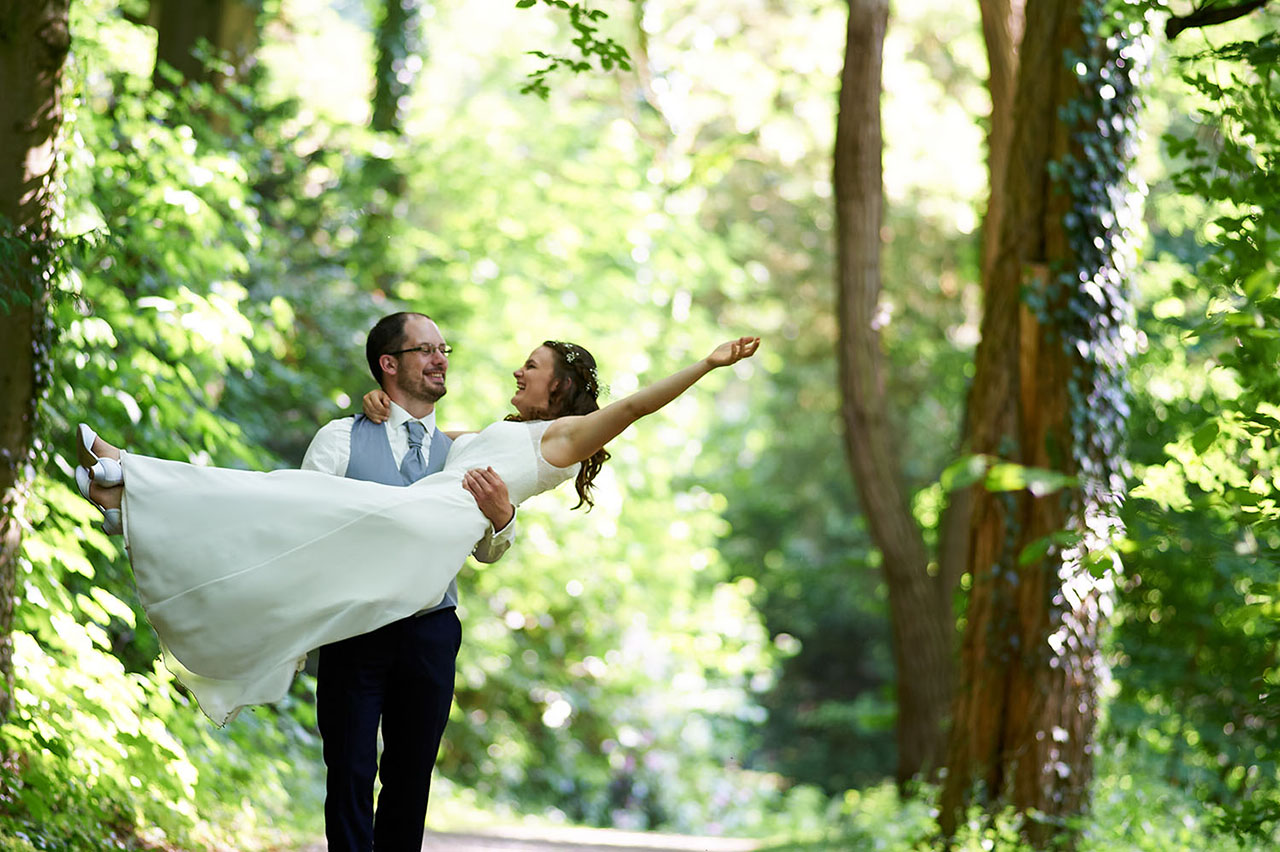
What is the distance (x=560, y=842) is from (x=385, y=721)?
17.7 ft

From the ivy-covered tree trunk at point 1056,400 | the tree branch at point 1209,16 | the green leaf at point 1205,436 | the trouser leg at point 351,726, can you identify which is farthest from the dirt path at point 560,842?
the tree branch at point 1209,16

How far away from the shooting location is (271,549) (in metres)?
3.93

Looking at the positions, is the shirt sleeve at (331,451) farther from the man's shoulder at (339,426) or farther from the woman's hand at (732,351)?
the woman's hand at (732,351)

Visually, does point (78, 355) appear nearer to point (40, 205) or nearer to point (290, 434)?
point (40, 205)

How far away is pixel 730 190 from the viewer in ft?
66.5

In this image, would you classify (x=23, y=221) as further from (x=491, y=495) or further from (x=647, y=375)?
(x=647, y=375)

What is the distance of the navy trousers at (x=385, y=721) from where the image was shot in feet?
13.1

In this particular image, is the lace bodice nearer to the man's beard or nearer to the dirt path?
the man's beard

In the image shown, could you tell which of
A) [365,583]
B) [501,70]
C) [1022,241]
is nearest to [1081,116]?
[1022,241]

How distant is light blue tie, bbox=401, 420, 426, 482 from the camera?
431 cm

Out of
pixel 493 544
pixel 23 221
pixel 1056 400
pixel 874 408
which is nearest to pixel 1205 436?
pixel 493 544

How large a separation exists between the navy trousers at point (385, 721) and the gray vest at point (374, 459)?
179 millimetres

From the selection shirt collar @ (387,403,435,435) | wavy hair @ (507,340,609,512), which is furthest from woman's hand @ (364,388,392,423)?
wavy hair @ (507,340,609,512)

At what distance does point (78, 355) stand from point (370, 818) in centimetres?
231
